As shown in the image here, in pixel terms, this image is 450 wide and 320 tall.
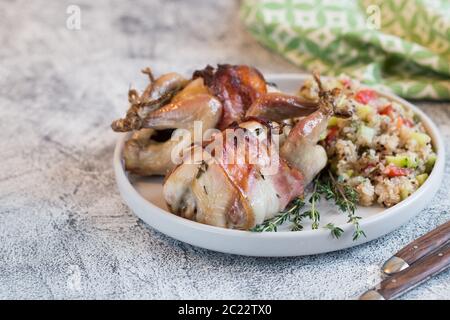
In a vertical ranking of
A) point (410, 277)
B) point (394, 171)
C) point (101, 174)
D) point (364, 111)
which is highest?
point (364, 111)

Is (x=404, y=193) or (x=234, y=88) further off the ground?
(x=234, y=88)

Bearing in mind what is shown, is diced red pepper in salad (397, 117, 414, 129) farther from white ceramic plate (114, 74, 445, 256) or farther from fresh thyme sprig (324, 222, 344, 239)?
fresh thyme sprig (324, 222, 344, 239)

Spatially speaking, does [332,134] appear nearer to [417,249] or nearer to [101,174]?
[417,249]

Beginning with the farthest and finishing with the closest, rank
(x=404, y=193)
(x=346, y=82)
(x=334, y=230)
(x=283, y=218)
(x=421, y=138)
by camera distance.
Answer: (x=346, y=82)
(x=421, y=138)
(x=404, y=193)
(x=283, y=218)
(x=334, y=230)

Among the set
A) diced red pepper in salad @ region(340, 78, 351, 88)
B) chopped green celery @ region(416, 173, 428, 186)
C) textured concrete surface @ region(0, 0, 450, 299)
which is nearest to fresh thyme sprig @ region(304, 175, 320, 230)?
textured concrete surface @ region(0, 0, 450, 299)

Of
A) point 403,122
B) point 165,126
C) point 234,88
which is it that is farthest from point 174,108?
point 403,122

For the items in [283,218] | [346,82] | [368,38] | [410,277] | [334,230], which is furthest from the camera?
[368,38]

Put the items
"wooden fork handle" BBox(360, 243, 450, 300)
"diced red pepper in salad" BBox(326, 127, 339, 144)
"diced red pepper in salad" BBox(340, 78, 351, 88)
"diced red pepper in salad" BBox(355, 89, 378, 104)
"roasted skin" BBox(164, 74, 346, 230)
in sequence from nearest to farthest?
1. "wooden fork handle" BBox(360, 243, 450, 300)
2. "roasted skin" BBox(164, 74, 346, 230)
3. "diced red pepper in salad" BBox(326, 127, 339, 144)
4. "diced red pepper in salad" BBox(355, 89, 378, 104)
5. "diced red pepper in salad" BBox(340, 78, 351, 88)

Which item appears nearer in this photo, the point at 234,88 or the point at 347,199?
the point at 347,199

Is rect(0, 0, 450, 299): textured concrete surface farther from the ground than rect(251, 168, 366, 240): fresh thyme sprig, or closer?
closer

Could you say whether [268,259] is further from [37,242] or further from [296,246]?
[37,242]
